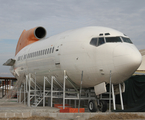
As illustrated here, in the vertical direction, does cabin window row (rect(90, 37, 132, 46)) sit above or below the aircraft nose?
above

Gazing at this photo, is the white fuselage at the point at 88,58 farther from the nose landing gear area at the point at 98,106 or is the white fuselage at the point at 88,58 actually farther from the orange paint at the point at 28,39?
the orange paint at the point at 28,39

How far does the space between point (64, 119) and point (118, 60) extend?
5.01m

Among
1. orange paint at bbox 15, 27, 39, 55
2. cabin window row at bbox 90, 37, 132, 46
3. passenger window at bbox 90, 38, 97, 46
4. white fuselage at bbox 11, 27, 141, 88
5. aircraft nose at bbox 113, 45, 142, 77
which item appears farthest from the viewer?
orange paint at bbox 15, 27, 39, 55

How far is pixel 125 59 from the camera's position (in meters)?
15.1

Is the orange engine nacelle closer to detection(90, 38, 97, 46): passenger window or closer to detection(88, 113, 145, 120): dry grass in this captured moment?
detection(90, 38, 97, 46): passenger window

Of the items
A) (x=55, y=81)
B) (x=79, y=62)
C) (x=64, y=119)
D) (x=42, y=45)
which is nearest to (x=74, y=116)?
(x=64, y=119)

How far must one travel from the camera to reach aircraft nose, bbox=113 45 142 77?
1505cm

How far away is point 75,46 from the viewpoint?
56.7 feet

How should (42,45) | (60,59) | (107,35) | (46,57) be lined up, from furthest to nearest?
(42,45) → (46,57) → (60,59) → (107,35)

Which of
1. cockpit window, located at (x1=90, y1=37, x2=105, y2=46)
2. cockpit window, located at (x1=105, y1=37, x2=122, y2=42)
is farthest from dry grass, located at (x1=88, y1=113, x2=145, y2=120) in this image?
cockpit window, located at (x1=105, y1=37, x2=122, y2=42)

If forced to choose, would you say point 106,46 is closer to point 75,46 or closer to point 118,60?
point 118,60

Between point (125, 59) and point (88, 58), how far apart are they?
2.56 meters

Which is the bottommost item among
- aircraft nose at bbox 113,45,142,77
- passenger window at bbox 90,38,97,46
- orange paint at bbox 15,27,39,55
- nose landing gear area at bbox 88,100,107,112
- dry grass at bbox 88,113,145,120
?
dry grass at bbox 88,113,145,120

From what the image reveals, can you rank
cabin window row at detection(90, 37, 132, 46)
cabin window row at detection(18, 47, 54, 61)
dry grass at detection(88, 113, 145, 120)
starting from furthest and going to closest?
cabin window row at detection(18, 47, 54, 61) < cabin window row at detection(90, 37, 132, 46) < dry grass at detection(88, 113, 145, 120)
